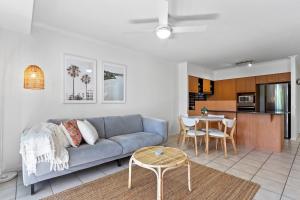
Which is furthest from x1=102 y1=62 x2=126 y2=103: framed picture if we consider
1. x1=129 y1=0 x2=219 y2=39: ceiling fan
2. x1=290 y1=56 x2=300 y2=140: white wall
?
x1=290 y1=56 x2=300 y2=140: white wall

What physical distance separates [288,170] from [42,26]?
4.75m

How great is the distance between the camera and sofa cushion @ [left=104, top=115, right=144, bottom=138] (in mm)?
3205

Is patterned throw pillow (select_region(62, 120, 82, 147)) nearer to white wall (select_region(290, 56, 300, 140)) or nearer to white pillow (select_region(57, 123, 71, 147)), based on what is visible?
white pillow (select_region(57, 123, 71, 147))

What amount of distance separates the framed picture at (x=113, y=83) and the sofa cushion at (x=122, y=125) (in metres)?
0.49

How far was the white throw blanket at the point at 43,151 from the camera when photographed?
1.87 metres

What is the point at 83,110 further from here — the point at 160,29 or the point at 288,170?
the point at 288,170

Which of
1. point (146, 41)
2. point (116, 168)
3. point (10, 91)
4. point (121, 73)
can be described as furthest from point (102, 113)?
point (146, 41)

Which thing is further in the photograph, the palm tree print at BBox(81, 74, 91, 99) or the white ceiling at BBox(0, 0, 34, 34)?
the palm tree print at BBox(81, 74, 91, 99)

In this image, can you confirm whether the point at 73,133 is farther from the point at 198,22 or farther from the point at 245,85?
the point at 245,85

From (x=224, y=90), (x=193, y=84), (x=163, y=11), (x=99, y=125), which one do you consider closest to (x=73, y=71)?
(x=99, y=125)

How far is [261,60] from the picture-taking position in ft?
16.4

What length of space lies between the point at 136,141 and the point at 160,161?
3.76ft

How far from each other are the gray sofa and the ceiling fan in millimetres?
1835

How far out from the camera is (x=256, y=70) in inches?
215
